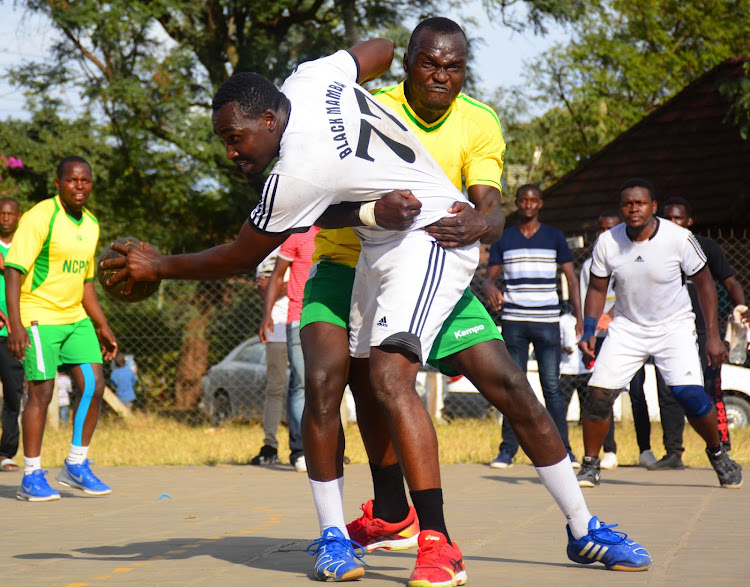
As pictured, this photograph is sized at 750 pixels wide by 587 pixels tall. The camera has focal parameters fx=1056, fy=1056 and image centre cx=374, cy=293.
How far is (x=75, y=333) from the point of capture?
7.23 meters

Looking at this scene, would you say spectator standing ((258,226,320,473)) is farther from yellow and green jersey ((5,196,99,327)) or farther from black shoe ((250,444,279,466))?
yellow and green jersey ((5,196,99,327))

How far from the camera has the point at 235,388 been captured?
14.8m

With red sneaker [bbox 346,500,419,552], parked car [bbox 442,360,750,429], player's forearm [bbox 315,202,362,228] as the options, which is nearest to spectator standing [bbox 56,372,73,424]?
parked car [bbox 442,360,750,429]

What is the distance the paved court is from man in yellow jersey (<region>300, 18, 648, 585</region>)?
0.86 ft

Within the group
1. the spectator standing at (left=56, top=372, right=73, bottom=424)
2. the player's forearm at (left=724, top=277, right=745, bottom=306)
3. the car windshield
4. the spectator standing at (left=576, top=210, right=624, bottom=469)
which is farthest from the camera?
the spectator standing at (left=56, top=372, right=73, bottom=424)

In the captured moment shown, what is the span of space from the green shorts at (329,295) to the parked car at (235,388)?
1028 centimetres

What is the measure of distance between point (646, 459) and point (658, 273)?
81.6 inches

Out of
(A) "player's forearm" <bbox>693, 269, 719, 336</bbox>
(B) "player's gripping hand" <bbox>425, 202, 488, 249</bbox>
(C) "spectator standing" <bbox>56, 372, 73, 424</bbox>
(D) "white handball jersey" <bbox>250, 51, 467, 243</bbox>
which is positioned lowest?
(C) "spectator standing" <bbox>56, 372, 73, 424</bbox>

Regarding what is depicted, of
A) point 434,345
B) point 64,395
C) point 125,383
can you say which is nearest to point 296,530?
point 434,345

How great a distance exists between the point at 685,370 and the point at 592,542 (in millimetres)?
3465

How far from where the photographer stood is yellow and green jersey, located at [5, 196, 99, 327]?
7051 millimetres

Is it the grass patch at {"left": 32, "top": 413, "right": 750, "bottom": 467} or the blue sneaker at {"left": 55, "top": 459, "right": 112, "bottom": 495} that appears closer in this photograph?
the blue sneaker at {"left": 55, "top": 459, "right": 112, "bottom": 495}

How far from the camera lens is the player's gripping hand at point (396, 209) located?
12.4ft

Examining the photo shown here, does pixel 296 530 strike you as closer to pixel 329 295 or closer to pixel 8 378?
pixel 329 295
